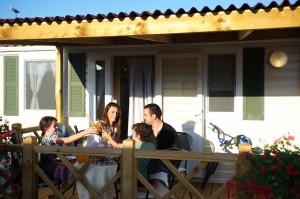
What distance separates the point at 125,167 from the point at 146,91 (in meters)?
3.12

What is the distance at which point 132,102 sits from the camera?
21.1 feet

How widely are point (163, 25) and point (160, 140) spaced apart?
4.49 feet

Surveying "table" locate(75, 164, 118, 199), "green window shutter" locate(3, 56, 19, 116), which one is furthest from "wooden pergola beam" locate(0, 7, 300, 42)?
"green window shutter" locate(3, 56, 19, 116)

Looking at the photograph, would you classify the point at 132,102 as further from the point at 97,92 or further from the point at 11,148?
the point at 11,148

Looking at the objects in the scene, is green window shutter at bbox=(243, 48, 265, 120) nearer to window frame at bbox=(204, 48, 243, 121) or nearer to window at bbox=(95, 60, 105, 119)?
window frame at bbox=(204, 48, 243, 121)

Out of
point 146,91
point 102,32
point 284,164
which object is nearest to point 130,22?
point 102,32

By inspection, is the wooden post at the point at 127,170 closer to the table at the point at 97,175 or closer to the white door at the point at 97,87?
the table at the point at 97,175

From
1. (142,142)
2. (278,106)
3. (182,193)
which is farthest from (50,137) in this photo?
(278,106)

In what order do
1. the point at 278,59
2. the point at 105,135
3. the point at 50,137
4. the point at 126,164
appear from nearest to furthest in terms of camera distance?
the point at 126,164 < the point at 105,135 < the point at 50,137 < the point at 278,59

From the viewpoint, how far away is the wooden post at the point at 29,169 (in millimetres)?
3506

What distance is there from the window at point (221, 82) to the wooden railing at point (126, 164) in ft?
8.12

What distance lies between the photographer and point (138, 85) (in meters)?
6.42

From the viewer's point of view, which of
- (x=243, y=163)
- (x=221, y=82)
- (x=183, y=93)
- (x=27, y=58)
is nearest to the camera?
(x=243, y=163)

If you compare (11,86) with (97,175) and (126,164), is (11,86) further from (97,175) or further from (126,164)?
(126,164)
